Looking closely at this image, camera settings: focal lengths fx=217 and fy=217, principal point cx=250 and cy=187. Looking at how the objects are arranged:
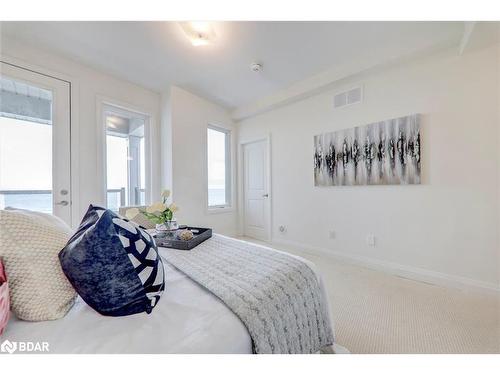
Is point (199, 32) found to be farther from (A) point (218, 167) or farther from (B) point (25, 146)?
(A) point (218, 167)

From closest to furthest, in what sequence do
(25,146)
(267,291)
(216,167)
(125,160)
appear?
(267,291) < (25,146) < (125,160) < (216,167)

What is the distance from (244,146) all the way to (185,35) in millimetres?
2426

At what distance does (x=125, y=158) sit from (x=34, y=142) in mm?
990

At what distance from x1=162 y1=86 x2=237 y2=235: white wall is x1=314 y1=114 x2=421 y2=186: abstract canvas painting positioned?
191 centimetres

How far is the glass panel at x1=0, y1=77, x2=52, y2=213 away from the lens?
2158 millimetres

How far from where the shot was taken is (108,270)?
713mm

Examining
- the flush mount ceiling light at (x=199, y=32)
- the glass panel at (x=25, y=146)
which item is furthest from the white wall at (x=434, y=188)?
the glass panel at (x=25, y=146)

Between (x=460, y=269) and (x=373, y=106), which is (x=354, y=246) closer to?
(x=460, y=269)

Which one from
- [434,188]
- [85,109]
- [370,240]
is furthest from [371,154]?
[85,109]

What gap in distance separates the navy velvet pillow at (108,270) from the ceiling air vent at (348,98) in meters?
3.11

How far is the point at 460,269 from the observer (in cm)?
220

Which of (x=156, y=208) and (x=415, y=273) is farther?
(x=415, y=273)

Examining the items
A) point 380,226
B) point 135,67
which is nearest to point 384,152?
point 380,226

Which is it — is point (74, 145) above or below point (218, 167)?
above
